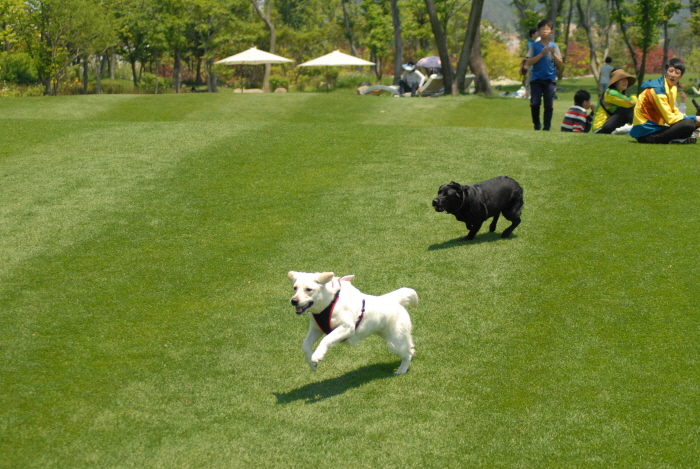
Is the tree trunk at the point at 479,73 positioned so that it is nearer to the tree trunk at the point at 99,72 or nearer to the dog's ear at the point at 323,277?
the tree trunk at the point at 99,72

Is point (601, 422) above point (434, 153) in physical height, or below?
below

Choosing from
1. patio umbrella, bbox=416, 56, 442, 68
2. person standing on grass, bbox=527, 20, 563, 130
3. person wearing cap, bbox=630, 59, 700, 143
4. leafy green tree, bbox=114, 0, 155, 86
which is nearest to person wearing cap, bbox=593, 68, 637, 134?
person standing on grass, bbox=527, 20, 563, 130

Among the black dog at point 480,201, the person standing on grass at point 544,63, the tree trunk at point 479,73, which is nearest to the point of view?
the black dog at point 480,201

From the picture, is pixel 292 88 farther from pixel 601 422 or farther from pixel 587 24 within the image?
pixel 601 422

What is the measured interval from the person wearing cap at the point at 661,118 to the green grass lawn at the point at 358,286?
0.58 meters

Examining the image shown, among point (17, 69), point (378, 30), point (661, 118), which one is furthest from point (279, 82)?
point (661, 118)

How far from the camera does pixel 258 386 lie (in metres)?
6.30

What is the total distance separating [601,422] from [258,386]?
2.93 meters

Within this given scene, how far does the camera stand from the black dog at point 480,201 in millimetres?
8727

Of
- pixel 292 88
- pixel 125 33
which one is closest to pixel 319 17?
pixel 292 88

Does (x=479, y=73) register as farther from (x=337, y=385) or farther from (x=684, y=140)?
(x=337, y=385)

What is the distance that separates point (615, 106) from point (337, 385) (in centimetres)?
1210

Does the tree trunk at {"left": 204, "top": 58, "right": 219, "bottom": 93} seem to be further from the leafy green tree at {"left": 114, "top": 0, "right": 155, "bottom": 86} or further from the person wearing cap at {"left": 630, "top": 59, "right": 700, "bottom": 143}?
the person wearing cap at {"left": 630, "top": 59, "right": 700, "bottom": 143}

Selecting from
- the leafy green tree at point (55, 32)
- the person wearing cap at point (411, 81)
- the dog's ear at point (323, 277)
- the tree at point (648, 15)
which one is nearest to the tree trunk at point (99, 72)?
the leafy green tree at point (55, 32)
